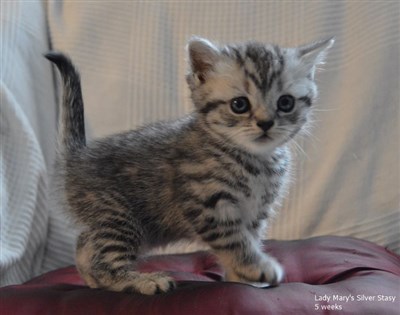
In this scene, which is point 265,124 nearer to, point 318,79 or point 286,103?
point 286,103

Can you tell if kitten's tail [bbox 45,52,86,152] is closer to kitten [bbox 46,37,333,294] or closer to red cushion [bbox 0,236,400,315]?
kitten [bbox 46,37,333,294]

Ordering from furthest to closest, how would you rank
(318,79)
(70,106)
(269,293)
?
(318,79)
(70,106)
(269,293)

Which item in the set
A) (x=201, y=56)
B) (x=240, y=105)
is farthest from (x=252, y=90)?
(x=201, y=56)

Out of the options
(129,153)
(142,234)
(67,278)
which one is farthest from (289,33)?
(67,278)

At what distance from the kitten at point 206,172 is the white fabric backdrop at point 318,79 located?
44 centimetres

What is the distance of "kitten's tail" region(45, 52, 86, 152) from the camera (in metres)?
1.32

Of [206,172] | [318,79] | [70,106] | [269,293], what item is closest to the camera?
[269,293]

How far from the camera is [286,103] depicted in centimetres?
116

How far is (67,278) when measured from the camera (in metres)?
1.47

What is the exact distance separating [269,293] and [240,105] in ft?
1.17

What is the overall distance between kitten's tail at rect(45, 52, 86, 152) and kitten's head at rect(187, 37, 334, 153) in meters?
0.28

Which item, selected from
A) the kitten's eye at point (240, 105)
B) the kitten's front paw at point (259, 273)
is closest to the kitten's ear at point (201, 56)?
the kitten's eye at point (240, 105)

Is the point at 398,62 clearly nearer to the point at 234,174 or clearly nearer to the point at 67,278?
the point at 234,174

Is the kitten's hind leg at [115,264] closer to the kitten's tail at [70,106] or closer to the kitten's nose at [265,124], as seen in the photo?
the kitten's tail at [70,106]
